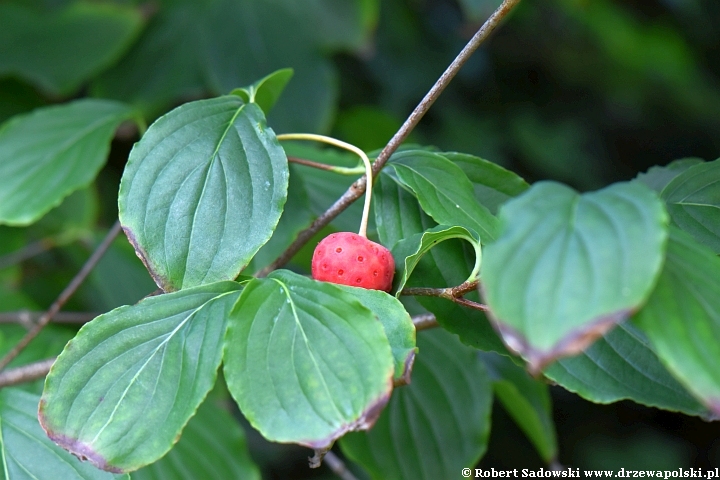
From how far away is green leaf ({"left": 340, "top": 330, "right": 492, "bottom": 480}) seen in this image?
2.83 ft

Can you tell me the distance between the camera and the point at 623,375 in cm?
49

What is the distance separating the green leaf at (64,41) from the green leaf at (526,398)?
0.93 metres

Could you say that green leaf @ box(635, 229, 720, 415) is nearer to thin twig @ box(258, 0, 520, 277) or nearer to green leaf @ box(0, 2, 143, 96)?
thin twig @ box(258, 0, 520, 277)

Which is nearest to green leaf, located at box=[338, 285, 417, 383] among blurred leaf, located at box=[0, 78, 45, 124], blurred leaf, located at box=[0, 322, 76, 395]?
blurred leaf, located at box=[0, 322, 76, 395]

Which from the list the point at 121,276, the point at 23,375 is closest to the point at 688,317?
the point at 23,375

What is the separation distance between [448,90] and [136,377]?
1.53m

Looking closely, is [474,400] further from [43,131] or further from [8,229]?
[8,229]

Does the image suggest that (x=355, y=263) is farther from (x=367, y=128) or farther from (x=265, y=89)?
(x=367, y=128)

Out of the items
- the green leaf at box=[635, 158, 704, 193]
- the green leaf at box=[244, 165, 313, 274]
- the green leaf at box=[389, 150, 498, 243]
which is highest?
the green leaf at box=[635, 158, 704, 193]

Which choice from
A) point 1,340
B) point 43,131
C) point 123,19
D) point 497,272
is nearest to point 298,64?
point 123,19

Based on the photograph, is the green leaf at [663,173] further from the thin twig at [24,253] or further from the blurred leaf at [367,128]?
the thin twig at [24,253]

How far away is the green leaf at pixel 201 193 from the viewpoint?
19.4 inches

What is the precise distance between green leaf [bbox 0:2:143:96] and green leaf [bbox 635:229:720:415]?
1.19 meters

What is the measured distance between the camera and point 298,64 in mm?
1364
